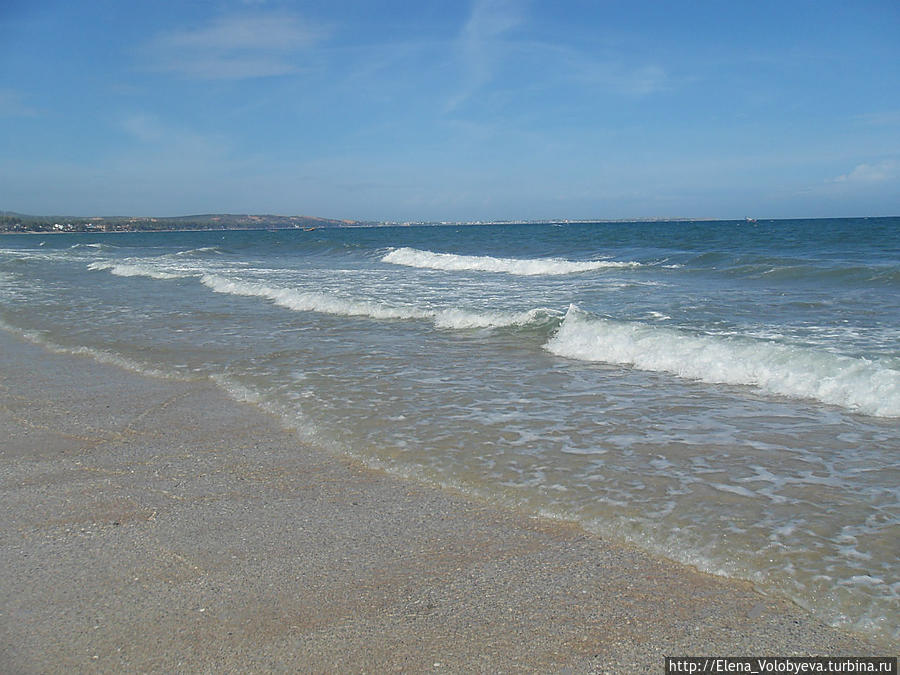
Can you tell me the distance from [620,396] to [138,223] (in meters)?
154

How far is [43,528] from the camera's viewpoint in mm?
3922

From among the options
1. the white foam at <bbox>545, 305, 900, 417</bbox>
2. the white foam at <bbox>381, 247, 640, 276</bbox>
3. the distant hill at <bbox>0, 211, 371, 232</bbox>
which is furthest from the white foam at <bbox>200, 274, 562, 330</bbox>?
the distant hill at <bbox>0, 211, 371, 232</bbox>

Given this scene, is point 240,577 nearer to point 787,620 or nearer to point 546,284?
point 787,620

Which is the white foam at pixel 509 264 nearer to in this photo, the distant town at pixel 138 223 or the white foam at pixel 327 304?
the white foam at pixel 327 304

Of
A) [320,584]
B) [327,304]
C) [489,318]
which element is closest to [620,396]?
[320,584]

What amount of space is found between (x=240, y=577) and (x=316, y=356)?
19.7 ft

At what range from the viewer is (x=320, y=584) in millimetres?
3260

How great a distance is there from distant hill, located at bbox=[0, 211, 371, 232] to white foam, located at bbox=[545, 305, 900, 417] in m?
133

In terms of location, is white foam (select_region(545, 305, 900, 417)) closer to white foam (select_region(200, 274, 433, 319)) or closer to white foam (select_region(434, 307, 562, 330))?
white foam (select_region(434, 307, 562, 330))

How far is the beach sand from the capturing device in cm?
273

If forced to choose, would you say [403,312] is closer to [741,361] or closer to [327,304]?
[327,304]

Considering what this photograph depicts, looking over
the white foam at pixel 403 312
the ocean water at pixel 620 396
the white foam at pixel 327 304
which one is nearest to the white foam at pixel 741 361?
the ocean water at pixel 620 396

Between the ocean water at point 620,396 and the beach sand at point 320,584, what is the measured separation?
1.24 ft

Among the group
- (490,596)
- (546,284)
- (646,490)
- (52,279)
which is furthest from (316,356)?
(52,279)
